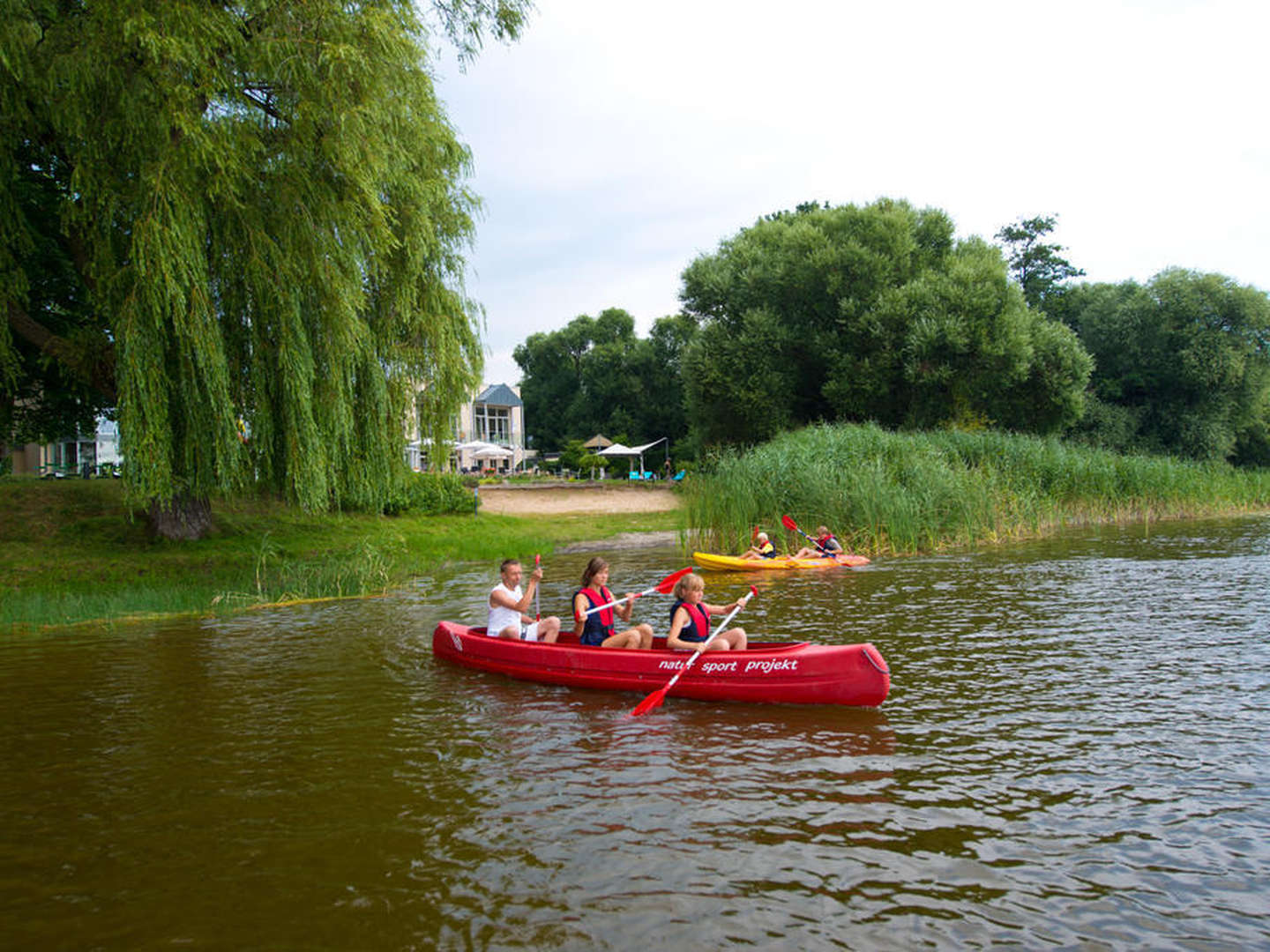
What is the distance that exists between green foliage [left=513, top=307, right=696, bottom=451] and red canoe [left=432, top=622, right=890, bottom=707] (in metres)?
45.9

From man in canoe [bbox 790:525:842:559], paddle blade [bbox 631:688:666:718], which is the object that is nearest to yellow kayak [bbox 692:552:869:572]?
man in canoe [bbox 790:525:842:559]

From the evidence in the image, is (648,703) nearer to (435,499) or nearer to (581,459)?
(435,499)

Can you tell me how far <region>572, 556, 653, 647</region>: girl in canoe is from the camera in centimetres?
848

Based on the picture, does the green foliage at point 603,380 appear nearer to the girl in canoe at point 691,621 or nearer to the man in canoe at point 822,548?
the man in canoe at point 822,548

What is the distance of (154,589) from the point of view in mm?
13461

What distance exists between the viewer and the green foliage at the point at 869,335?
28.9 meters

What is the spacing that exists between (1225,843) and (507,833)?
152 inches

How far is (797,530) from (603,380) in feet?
156

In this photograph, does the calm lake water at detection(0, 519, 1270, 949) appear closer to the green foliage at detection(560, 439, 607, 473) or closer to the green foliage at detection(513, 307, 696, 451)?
the green foliage at detection(560, 439, 607, 473)

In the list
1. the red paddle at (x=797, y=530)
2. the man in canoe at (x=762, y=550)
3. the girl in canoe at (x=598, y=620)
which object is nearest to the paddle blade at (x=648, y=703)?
the girl in canoe at (x=598, y=620)

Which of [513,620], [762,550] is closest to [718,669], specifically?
[513,620]

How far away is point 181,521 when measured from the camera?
15781 millimetres

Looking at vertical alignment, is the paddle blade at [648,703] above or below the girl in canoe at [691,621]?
below

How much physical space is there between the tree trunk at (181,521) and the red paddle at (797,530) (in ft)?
35.7
